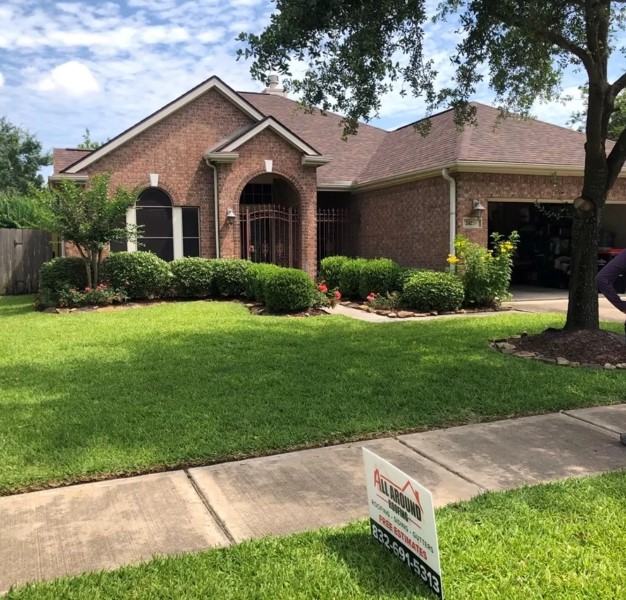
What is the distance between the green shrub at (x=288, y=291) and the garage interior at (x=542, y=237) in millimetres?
9030

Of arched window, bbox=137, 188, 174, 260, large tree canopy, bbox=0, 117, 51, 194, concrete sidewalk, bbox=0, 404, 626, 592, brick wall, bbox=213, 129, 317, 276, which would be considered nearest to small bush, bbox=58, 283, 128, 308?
arched window, bbox=137, 188, 174, 260

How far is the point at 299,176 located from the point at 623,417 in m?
13.2

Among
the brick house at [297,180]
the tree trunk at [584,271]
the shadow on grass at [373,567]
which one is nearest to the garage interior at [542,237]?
the brick house at [297,180]

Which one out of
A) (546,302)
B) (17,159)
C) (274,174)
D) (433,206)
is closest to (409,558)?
(546,302)

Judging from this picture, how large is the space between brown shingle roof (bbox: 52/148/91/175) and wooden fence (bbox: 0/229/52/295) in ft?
7.41

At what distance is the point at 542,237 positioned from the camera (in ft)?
66.7

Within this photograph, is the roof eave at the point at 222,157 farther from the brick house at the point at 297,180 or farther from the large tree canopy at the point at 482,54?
the large tree canopy at the point at 482,54

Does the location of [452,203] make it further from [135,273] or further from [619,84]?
[135,273]

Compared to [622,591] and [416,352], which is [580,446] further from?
[416,352]

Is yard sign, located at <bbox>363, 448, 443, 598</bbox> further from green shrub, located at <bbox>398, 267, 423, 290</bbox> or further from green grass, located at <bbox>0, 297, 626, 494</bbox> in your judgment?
green shrub, located at <bbox>398, 267, 423, 290</bbox>

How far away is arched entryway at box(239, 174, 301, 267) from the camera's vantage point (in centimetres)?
1750

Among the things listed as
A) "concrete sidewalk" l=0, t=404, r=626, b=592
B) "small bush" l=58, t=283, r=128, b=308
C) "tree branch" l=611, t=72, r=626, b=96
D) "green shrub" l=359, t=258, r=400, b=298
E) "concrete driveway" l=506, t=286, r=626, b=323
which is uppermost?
"tree branch" l=611, t=72, r=626, b=96

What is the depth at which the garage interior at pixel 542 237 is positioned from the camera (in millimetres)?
19312

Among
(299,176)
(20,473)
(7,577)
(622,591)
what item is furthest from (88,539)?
(299,176)
